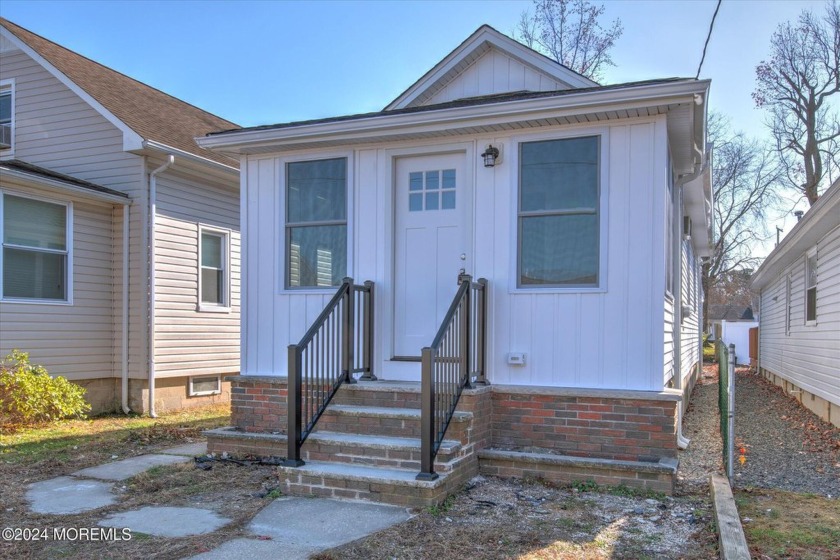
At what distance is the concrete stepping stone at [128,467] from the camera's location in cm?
566

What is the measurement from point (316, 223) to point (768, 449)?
5.57m

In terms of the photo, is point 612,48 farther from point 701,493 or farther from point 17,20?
point 701,493

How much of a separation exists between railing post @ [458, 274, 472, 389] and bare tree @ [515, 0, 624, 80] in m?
18.5

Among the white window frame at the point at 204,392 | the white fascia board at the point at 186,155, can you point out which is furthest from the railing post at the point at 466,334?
the white window frame at the point at 204,392

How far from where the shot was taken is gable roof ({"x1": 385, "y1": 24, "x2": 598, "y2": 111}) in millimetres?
7180

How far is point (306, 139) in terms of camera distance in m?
6.10

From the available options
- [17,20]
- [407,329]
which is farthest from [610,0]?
[407,329]

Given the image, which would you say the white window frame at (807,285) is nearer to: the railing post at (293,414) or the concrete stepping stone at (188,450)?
the railing post at (293,414)

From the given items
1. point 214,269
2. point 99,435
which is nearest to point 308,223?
point 99,435

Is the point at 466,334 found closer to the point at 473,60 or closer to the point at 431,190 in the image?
the point at 431,190

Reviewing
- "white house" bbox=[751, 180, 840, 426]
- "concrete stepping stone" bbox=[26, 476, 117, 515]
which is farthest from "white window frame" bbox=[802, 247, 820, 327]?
"concrete stepping stone" bbox=[26, 476, 117, 515]

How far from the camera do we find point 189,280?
10.1 meters

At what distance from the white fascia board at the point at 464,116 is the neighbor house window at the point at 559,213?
15.2 inches

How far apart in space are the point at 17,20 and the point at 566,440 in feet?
35.8
